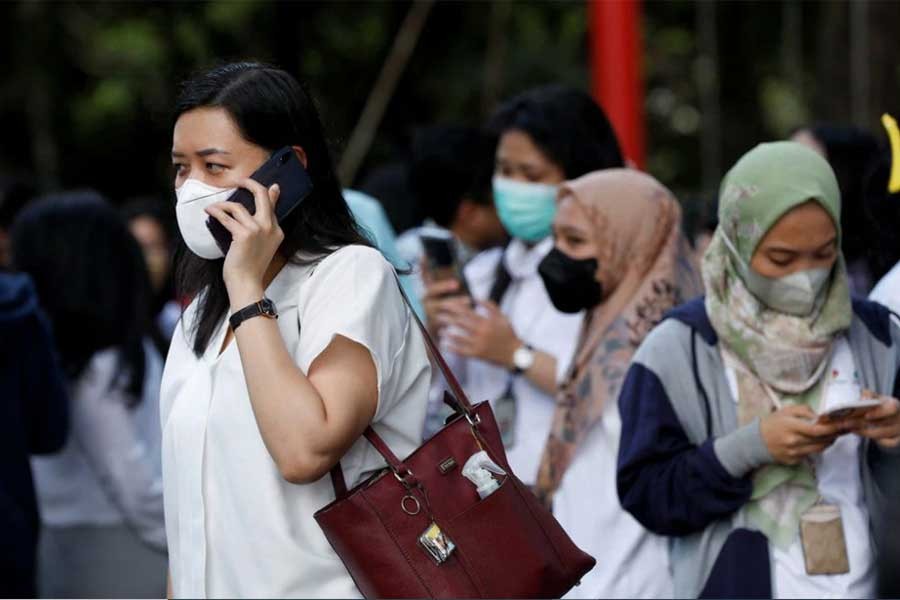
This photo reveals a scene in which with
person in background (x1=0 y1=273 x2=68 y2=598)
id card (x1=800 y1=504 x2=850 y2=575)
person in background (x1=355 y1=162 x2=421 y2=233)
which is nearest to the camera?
id card (x1=800 y1=504 x2=850 y2=575)

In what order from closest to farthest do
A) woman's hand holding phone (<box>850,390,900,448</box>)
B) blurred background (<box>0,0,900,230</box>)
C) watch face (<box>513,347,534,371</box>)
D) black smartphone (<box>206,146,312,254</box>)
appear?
black smartphone (<box>206,146,312,254</box>)
woman's hand holding phone (<box>850,390,900,448</box>)
watch face (<box>513,347,534,371</box>)
blurred background (<box>0,0,900,230</box>)

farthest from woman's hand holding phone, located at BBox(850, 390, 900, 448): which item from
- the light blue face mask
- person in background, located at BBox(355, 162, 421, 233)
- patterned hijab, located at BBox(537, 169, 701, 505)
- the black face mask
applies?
person in background, located at BBox(355, 162, 421, 233)

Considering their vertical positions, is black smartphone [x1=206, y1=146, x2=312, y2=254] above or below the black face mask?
above

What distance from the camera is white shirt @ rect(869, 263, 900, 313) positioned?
10.2ft

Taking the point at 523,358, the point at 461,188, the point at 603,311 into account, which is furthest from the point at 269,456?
the point at 461,188

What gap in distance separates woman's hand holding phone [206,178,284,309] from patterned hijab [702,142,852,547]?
1.20 m

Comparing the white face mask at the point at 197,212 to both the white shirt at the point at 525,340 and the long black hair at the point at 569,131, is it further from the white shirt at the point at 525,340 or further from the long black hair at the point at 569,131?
the long black hair at the point at 569,131

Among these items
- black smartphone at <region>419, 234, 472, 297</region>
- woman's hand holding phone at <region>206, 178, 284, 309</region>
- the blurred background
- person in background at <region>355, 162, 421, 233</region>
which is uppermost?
woman's hand holding phone at <region>206, 178, 284, 309</region>

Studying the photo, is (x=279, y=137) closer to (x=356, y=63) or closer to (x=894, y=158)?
(x=894, y=158)

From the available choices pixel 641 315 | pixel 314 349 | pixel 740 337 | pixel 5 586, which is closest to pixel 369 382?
pixel 314 349

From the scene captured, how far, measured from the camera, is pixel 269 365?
2064 millimetres

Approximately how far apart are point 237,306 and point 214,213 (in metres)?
0.16

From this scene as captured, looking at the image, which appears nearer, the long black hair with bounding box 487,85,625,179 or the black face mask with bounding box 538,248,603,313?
the black face mask with bounding box 538,248,603,313

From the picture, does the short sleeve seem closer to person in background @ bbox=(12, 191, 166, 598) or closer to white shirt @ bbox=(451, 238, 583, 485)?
white shirt @ bbox=(451, 238, 583, 485)
